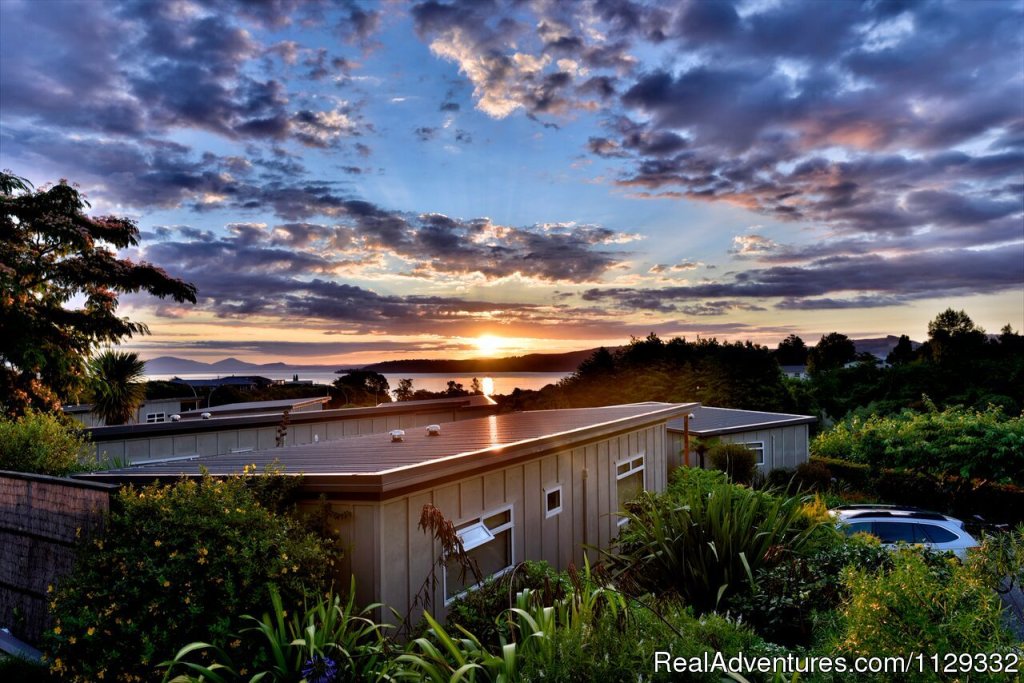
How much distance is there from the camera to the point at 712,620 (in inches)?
185

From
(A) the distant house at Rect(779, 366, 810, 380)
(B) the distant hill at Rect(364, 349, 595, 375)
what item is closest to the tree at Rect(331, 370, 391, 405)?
(B) the distant hill at Rect(364, 349, 595, 375)

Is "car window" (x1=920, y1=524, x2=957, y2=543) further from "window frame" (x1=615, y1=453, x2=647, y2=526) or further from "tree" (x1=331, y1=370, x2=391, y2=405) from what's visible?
"tree" (x1=331, y1=370, x2=391, y2=405)

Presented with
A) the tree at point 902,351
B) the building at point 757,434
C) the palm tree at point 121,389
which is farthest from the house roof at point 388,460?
the tree at point 902,351

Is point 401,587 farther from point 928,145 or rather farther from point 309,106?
point 928,145

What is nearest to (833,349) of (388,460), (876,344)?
(876,344)

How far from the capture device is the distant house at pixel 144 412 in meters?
24.2

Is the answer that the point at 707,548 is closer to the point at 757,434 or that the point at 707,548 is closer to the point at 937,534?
the point at 937,534

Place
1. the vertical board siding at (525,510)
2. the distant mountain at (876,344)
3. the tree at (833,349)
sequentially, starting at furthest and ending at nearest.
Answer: the distant mountain at (876,344)
the tree at (833,349)
the vertical board siding at (525,510)

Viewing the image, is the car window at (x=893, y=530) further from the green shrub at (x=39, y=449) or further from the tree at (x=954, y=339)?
the tree at (x=954, y=339)

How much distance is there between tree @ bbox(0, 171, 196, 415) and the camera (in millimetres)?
16328

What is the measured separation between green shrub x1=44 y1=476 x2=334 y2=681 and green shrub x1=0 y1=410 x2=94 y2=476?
519 cm

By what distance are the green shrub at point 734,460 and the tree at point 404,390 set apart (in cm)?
2767

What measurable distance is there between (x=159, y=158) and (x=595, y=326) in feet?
74.3

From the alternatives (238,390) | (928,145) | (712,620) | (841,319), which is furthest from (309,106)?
(238,390)
